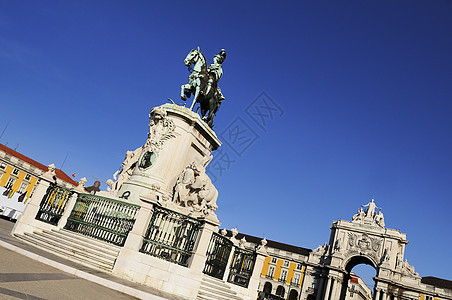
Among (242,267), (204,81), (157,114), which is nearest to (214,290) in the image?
(242,267)

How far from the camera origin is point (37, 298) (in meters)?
4.44

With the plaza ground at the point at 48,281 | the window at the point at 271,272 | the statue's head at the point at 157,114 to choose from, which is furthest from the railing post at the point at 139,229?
the window at the point at 271,272

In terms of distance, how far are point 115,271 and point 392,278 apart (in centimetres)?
5301

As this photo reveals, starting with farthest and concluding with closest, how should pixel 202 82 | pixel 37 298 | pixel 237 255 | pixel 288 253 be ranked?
pixel 288 253 < pixel 202 82 < pixel 237 255 < pixel 37 298

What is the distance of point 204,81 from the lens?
47.2ft

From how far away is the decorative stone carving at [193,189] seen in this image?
39.4ft

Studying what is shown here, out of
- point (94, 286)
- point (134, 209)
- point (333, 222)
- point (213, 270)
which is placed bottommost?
point (94, 286)

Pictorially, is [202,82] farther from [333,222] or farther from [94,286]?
[333,222]

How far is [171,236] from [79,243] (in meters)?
2.82

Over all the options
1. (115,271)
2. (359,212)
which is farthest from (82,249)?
(359,212)

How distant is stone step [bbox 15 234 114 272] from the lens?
8.48 meters

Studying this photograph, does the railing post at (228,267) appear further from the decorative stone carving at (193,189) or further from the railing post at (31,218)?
the railing post at (31,218)

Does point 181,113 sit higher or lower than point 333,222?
lower

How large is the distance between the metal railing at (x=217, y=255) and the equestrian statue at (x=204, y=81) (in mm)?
6137
